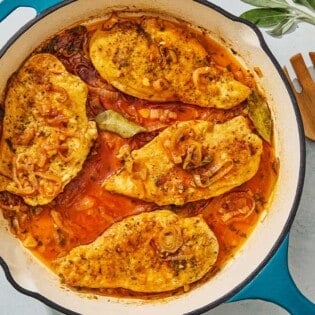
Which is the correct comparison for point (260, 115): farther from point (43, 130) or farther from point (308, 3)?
point (43, 130)

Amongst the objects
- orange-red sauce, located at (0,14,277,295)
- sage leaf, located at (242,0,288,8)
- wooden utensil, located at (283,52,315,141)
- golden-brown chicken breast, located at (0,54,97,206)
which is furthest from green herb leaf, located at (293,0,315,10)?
golden-brown chicken breast, located at (0,54,97,206)

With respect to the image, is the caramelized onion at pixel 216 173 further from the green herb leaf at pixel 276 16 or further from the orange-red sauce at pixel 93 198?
the green herb leaf at pixel 276 16

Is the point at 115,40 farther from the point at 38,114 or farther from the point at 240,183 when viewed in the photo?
the point at 240,183

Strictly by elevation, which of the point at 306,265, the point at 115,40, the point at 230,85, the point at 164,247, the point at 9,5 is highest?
the point at 9,5

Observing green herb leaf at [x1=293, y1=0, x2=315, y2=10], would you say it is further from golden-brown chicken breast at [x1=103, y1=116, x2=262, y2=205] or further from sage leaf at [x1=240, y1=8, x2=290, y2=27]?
golden-brown chicken breast at [x1=103, y1=116, x2=262, y2=205]

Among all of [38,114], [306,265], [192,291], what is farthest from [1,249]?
[306,265]

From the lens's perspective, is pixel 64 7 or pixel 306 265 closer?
pixel 64 7
